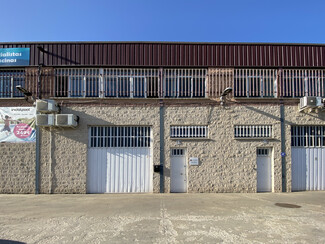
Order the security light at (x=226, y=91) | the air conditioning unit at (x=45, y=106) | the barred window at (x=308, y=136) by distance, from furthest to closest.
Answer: the barred window at (x=308, y=136)
the air conditioning unit at (x=45, y=106)
the security light at (x=226, y=91)

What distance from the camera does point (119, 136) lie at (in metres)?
10.2

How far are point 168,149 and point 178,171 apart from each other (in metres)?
1.05

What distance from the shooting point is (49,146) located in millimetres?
10039

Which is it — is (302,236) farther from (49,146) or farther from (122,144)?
(49,146)

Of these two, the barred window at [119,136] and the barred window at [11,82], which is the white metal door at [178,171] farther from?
the barred window at [11,82]

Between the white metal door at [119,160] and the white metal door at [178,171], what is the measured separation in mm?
946

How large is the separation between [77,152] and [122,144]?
194 cm

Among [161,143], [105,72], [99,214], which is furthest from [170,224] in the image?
[105,72]

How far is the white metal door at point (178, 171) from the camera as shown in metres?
9.98

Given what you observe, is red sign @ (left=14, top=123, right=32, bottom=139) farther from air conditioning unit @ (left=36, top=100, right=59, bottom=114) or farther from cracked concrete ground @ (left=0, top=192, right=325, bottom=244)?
cracked concrete ground @ (left=0, top=192, right=325, bottom=244)

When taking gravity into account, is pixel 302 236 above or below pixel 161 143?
below

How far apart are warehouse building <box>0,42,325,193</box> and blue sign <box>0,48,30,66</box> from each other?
0.15ft

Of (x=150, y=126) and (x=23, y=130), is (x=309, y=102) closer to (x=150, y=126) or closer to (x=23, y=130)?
(x=150, y=126)

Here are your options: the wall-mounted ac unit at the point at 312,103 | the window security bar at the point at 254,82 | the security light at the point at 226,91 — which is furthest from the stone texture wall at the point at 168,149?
the wall-mounted ac unit at the point at 312,103
